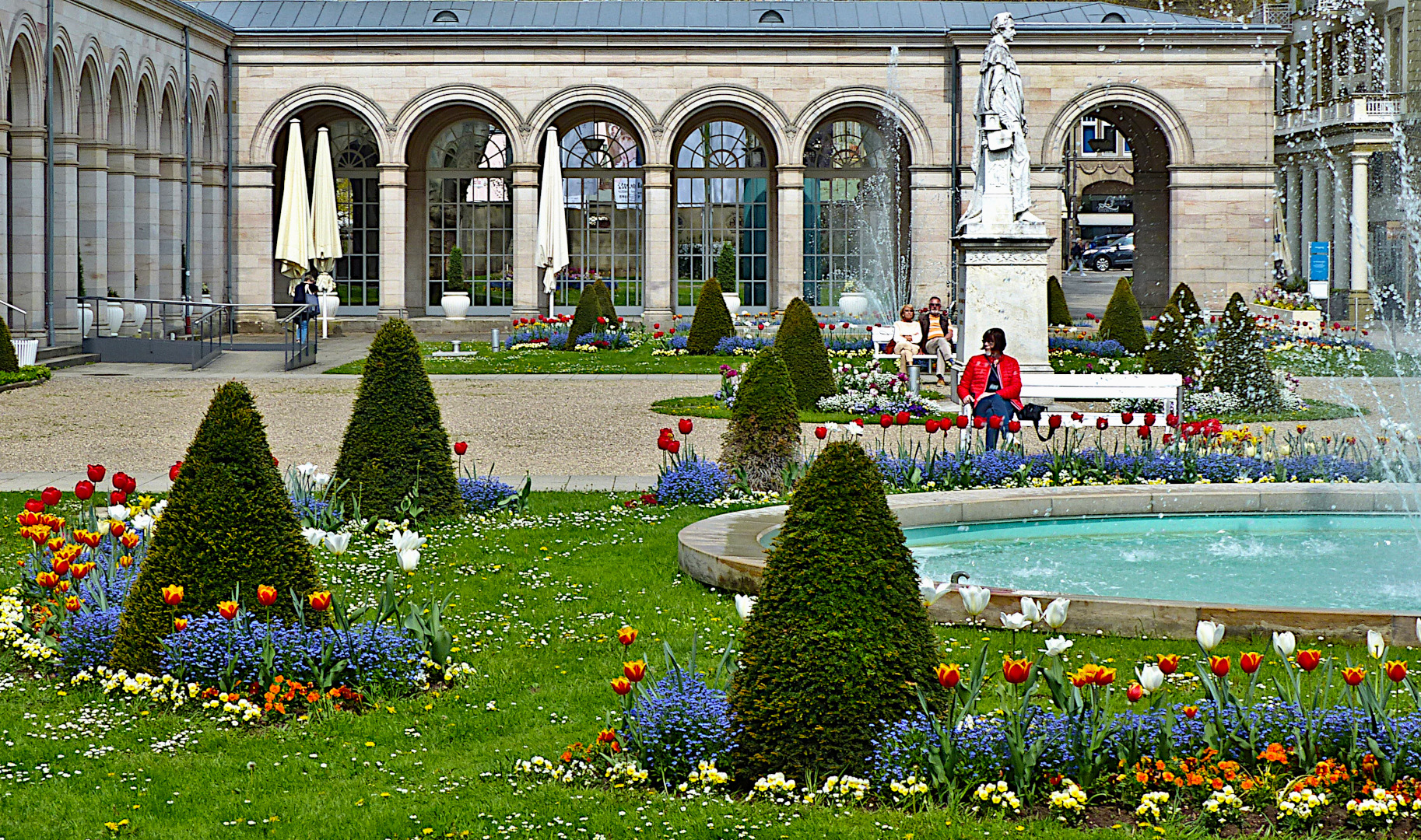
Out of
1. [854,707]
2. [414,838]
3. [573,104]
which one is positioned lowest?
[414,838]

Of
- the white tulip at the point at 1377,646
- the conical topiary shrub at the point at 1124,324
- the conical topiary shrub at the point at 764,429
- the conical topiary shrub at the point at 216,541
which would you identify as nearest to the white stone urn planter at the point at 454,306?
the conical topiary shrub at the point at 1124,324

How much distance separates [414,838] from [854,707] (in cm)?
129

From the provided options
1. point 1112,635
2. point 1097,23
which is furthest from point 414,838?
point 1097,23

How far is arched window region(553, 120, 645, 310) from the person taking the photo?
33531 mm

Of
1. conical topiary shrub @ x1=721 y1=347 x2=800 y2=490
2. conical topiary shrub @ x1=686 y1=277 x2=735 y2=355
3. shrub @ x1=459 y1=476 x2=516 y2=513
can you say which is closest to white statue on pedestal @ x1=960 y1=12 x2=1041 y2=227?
conical topiary shrub @ x1=721 y1=347 x2=800 y2=490

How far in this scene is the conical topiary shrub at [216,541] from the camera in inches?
233

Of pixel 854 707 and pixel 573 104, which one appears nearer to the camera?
pixel 854 707

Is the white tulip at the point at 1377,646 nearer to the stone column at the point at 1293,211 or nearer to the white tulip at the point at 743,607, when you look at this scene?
the white tulip at the point at 743,607

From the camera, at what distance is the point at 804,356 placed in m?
16.4

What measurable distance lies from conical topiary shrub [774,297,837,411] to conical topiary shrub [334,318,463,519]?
7046 mm

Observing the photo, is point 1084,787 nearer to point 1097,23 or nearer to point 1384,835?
point 1384,835

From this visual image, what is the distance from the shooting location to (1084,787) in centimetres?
466

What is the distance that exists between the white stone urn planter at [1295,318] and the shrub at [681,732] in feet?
76.4

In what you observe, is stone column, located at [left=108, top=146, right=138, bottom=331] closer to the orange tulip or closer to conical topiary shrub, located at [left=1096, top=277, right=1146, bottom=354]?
conical topiary shrub, located at [left=1096, top=277, right=1146, bottom=354]
